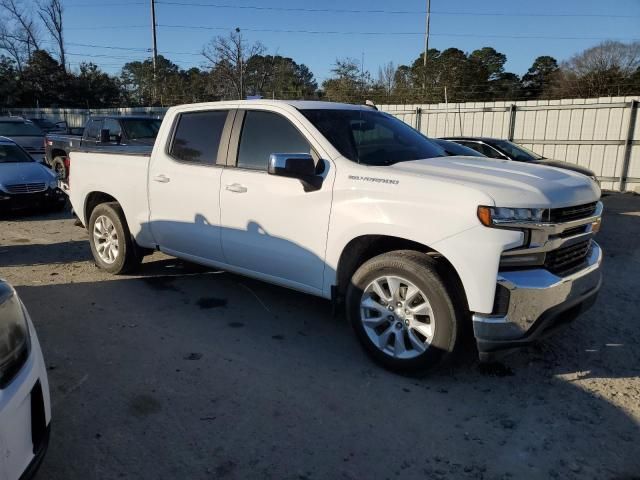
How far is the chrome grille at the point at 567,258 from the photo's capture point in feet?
10.8

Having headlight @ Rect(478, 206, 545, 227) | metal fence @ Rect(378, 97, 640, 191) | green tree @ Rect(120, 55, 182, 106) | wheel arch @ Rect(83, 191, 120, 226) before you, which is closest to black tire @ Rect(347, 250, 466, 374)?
headlight @ Rect(478, 206, 545, 227)

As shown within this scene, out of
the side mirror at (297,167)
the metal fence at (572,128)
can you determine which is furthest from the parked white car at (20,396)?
the metal fence at (572,128)

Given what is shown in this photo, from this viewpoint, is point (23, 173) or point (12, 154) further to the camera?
point (12, 154)

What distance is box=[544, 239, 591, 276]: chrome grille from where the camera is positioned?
3.29 m

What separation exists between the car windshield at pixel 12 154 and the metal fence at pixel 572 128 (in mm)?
12889

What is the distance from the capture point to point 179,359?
3.91 metres

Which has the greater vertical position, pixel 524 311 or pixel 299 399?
pixel 524 311

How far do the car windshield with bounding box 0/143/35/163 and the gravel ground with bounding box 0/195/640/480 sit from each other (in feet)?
20.4

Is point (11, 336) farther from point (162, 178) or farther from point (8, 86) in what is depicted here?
point (8, 86)

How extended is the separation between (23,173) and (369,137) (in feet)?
26.9

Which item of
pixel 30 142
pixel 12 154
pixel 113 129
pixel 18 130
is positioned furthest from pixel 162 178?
pixel 18 130

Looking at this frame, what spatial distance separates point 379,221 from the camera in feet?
11.6

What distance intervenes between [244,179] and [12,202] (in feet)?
23.1

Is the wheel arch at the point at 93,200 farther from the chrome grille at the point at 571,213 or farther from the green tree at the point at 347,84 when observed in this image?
the green tree at the point at 347,84
